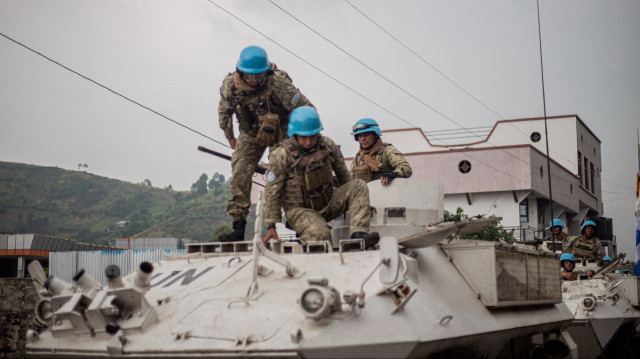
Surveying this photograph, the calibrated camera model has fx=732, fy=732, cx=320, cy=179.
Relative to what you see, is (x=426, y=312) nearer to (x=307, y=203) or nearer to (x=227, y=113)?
(x=307, y=203)

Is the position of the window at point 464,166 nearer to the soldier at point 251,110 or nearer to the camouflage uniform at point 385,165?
the camouflage uniform at point 385,165

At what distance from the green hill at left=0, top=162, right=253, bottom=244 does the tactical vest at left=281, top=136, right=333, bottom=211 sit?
3388cm

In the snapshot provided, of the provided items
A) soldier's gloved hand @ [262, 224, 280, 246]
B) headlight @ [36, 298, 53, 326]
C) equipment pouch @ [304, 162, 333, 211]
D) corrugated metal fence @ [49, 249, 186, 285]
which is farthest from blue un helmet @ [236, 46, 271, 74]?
corrugated metal fence @ [49, 249, 186, 285]

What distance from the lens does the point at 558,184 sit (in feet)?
132

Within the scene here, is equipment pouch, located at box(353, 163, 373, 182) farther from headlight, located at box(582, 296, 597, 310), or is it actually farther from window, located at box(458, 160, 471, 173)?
window, located at box(458, 160, 471, 173)

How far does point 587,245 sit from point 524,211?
23.4 m

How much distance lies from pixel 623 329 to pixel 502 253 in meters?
6.70

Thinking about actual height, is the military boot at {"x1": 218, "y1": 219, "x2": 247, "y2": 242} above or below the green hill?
below

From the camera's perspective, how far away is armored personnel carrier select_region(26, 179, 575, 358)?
5359 millimetres

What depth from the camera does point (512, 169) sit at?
3688 cm

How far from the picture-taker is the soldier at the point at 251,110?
873 cm

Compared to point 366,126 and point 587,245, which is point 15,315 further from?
point 587,245

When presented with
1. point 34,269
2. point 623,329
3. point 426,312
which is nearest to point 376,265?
point 426,312

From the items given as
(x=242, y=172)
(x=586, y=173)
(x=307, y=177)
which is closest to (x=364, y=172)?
(x=242, y=172)
